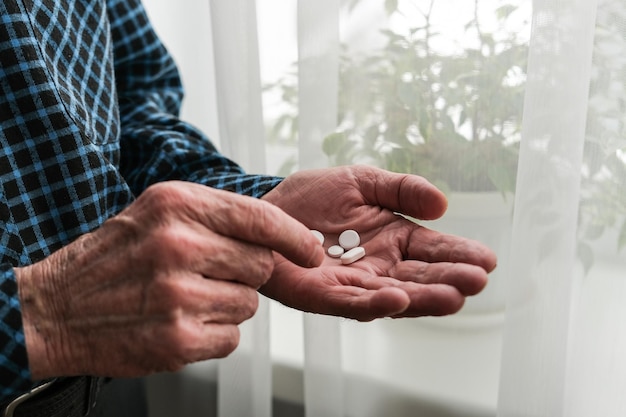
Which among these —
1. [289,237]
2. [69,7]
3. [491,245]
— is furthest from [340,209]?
[69,7]

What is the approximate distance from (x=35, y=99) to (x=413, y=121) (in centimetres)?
52

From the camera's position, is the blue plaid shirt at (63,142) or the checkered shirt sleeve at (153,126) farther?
the checkered shirt sleeve at (153,126)

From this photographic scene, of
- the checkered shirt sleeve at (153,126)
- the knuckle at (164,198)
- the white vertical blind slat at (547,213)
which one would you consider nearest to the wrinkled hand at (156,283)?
the knuckle at (164,198)

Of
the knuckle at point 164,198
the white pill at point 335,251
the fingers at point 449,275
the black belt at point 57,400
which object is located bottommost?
the black belt at point 57,400

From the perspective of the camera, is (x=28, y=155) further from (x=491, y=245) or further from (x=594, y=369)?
(x=594, y=369)

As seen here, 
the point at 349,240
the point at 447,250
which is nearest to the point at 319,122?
the point at 349,240

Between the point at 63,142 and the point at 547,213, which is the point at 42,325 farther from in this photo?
the point at 547,213

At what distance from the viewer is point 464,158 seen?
1.00 metres

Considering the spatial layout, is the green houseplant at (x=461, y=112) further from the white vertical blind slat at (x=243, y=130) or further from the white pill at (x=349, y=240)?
the white pill at (x=349, y=240)

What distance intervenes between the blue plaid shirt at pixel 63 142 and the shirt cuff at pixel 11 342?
0.04 feet

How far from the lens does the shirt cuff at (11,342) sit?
61 cm

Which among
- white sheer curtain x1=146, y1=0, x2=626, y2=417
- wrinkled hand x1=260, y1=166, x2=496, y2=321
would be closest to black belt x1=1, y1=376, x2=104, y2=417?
wrinkled hand x1=260, y1=166, x2=496, y2=321

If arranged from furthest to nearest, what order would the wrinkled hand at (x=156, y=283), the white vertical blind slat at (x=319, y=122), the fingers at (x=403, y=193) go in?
the white vertical blind slat at (x=319, y=122), the fingers at (x=403, y=193), the wrinkled hand at (x=156, y=283)

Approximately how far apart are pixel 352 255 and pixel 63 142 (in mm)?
352
